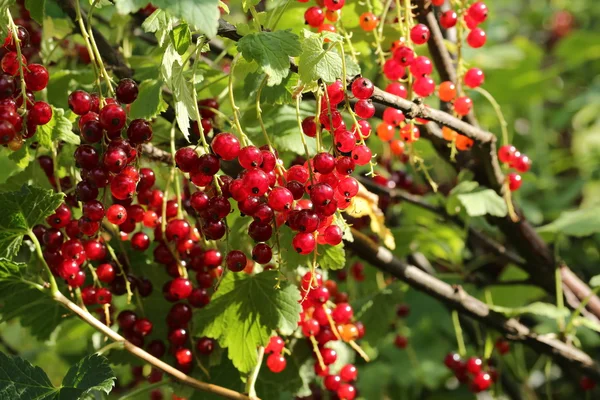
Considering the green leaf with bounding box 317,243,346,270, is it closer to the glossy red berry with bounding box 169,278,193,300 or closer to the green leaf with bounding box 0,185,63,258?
the glossy red berry with bounding box 169,278,193,300

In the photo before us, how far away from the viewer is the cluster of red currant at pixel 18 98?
0.76m

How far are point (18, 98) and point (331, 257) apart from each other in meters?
0.49

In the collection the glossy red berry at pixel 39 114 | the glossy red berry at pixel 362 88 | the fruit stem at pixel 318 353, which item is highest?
the glossy red berry at pixel 362 88

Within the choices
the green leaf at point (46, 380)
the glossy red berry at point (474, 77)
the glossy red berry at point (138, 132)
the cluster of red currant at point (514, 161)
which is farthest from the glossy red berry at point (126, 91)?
the cluster of red currant at point (514, 161)

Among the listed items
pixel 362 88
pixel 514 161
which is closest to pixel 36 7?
pixel 362 88

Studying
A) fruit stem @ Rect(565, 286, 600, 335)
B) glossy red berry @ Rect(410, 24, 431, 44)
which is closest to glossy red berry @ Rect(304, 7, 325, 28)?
glossy red berry @ Rect(410, 24, 431, 44)

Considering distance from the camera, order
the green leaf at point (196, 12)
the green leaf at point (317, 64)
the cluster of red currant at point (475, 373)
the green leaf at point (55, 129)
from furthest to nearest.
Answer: the cluster of red currant at point (475, 373) < the green leaf at point (55, 129) < the green leaf at point (317, 64) < the green leaf at point (196, 12)

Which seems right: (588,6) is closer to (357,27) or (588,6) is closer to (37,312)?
(357,27)

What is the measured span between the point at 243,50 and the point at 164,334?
0.55 meters

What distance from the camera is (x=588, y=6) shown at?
3.33m

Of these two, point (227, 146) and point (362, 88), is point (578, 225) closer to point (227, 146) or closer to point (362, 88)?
point (362, 88)

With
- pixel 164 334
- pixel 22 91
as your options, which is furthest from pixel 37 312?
pixel 22 91

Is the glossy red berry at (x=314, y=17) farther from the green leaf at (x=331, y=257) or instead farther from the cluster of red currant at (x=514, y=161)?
the cluster of red currant at (x=514, y=161)

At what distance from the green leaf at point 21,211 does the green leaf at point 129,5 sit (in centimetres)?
29
